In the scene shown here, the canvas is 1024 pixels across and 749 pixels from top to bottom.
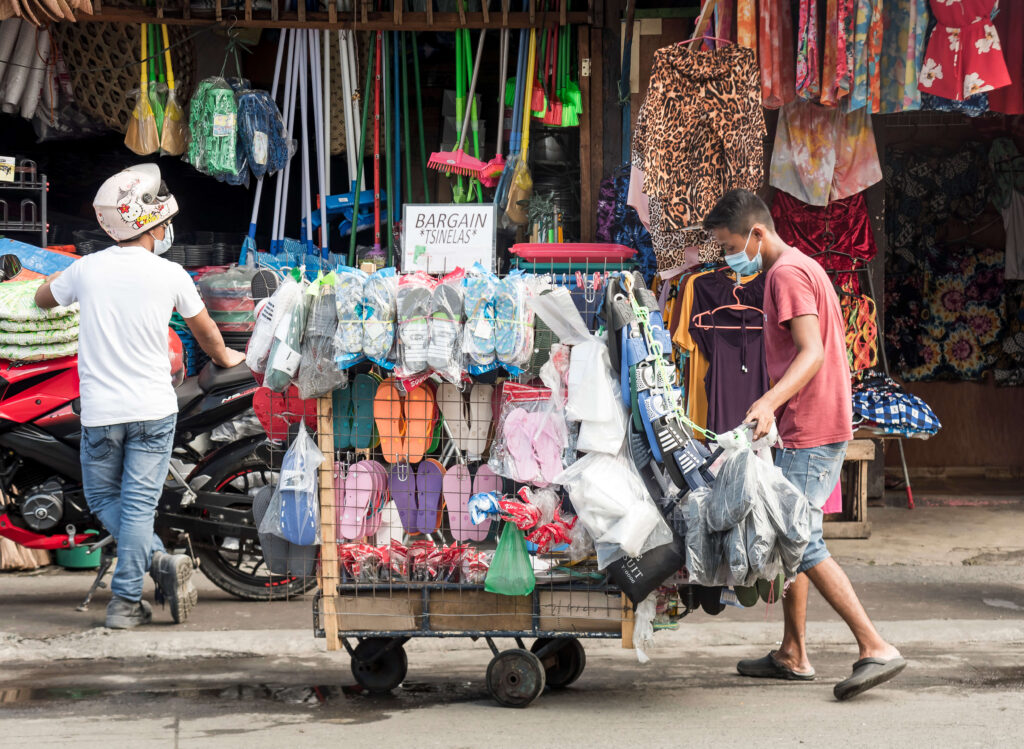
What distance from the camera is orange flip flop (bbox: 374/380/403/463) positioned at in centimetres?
437

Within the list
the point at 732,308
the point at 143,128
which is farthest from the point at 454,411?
the point at 143,128

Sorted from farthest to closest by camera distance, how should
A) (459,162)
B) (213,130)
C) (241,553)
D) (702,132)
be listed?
(459,162) < (213,130) < (702,132) < (241,553)

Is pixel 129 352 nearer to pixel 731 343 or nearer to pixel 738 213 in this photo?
pixel 738 213

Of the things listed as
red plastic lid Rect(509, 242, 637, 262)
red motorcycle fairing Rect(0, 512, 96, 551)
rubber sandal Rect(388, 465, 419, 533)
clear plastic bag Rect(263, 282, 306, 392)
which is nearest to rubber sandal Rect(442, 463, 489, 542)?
rubber sandal Rect(388, 465, 419, 533)

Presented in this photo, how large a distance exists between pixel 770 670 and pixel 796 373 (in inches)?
49.2

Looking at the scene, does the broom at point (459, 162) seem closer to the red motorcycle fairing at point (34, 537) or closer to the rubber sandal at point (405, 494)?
the red motorcycle fairing at point (34, 537)

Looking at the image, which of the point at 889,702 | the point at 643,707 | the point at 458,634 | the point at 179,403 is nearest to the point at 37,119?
the point at 179,403

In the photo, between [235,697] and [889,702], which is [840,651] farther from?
[235,697]

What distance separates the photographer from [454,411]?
4395 millimetres

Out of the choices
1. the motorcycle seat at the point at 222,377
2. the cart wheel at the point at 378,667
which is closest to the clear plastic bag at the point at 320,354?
the cart wheel at the point at 378,667

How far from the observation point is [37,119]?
25.3 ft

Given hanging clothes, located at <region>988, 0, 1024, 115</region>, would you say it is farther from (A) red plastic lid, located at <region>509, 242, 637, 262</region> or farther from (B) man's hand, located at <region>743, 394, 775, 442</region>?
(B) man's hand, located at <region>743, 394, 775, 442</region>

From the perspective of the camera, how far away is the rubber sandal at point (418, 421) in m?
4.38

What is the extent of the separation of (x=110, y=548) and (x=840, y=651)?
3404 mm
